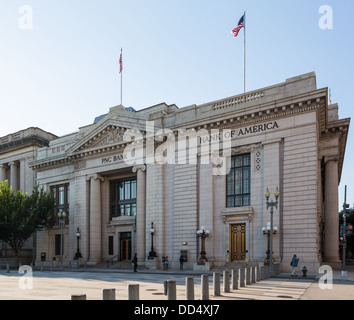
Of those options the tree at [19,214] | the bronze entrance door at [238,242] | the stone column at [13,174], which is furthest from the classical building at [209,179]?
the stone column at [13,174]

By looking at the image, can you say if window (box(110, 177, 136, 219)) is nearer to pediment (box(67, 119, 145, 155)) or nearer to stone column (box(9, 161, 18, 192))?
pediment (box(67, 119, 145, 155))

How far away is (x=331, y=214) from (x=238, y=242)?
1196 centimetres

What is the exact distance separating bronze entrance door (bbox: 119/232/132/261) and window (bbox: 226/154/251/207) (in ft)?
48.0

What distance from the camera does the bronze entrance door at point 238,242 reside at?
33.0m

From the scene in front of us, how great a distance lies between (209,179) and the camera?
35562 millimetres

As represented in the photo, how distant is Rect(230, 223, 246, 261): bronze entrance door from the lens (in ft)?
108

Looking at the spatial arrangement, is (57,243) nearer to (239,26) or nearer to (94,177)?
(94,177)

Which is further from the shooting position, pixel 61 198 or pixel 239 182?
pixel 61 198

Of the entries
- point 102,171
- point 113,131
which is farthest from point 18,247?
point 113,131

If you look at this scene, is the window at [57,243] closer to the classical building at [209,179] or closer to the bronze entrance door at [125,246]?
the classical building at [209,179]

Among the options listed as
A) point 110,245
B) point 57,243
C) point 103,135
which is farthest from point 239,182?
point 57,243

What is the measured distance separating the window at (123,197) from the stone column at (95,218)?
1.94 m

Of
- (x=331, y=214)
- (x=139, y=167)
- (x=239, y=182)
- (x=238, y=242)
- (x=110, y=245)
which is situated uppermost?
(x=139, y=167)
